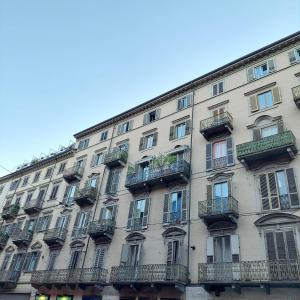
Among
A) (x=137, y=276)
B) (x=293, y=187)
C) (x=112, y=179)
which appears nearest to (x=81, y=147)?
(x=112, y=179)

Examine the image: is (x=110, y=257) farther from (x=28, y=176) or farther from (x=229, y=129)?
(x=28, y=176)

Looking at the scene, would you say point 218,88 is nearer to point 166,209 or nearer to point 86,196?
point 166,209

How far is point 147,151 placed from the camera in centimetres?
2527

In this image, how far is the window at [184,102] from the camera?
2545 cm

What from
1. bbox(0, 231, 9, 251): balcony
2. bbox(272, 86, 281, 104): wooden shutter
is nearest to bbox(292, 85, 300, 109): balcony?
bbox(272, 86, 281, 104): wooden shutter

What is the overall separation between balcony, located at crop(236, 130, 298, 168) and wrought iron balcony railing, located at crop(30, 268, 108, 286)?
12.3m

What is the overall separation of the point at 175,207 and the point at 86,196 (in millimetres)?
8692

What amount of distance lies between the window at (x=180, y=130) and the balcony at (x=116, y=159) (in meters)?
4.54

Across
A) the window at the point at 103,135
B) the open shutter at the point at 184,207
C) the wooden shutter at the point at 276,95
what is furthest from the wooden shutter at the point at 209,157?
the window at the point at 103,135

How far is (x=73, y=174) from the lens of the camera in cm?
2894

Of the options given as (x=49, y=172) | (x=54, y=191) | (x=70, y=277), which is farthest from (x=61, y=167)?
(x=70, y=277)

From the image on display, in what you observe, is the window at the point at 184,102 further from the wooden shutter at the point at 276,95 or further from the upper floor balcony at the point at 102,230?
the upper floor balcony at the point at 102,230

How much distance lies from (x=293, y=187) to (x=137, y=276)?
10440 millimetres

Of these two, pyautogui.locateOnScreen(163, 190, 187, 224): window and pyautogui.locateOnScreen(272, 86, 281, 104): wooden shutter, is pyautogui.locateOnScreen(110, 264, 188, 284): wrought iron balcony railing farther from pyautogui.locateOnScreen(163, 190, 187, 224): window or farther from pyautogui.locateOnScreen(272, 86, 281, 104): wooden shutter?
pyautogui.locateOnScreen(272, 86, 281, 104): wooden shutter
